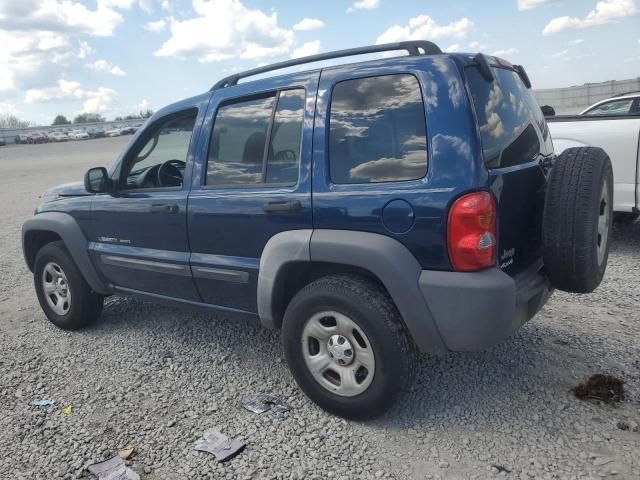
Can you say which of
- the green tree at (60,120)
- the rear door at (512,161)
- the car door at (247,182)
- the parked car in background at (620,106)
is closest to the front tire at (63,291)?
the car door at (247,182)

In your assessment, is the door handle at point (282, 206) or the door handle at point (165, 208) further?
the door handle at point (165, 208)

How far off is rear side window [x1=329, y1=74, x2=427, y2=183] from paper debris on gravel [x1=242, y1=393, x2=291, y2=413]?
53.7 inches

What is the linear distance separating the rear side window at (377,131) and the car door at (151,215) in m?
1.13

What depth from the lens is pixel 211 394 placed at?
340 cm

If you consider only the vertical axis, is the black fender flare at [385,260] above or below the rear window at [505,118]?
below

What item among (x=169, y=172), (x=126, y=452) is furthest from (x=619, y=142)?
(x=126, y=452)

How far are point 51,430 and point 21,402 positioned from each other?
0.49 metres

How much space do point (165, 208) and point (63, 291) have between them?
5.24 feet

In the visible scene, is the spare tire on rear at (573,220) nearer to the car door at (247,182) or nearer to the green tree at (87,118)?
the car door at (247,182)

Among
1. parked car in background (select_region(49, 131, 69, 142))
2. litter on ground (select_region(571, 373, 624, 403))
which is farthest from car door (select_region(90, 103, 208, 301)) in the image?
parked car in background (select_region(49, 131, 69, 142))

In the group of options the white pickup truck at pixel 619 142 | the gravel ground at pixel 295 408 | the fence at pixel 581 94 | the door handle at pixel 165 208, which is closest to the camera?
the gravel ground at pixel 295 408

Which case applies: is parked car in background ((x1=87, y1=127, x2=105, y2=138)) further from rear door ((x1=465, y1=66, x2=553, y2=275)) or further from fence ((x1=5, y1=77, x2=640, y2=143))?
rear door ((x1=465, y1=66, x2=553, y2=275))

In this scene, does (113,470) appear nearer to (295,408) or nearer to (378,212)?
(295,408)

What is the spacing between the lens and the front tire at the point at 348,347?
278cm
